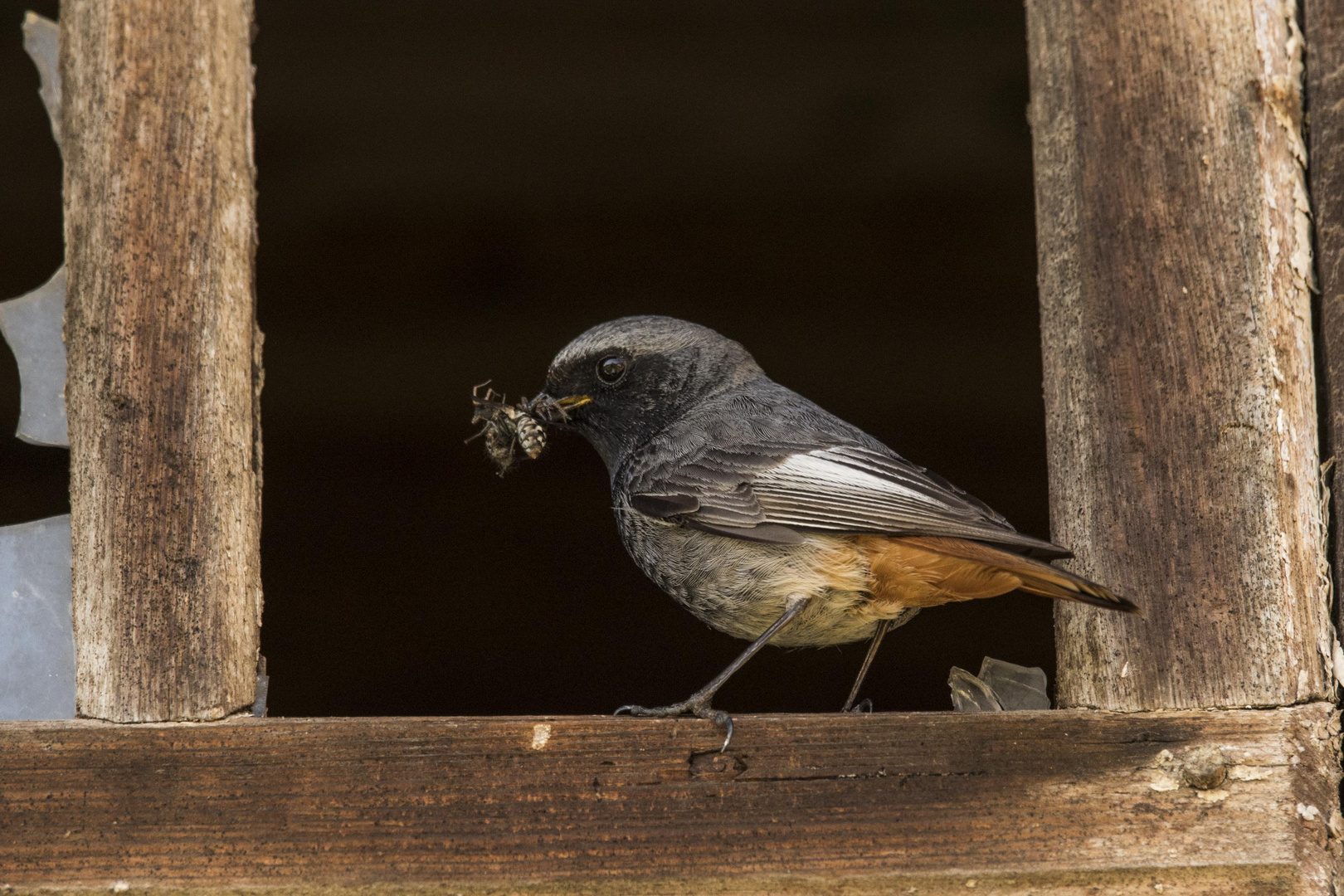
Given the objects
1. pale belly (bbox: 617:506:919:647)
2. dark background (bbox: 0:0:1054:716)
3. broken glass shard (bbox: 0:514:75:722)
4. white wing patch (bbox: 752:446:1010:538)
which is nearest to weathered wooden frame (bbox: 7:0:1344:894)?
broken glass shard (bbox: 0:514:75:722)

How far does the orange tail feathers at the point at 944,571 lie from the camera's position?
2348 millimetres

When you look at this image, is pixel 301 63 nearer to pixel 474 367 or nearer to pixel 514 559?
pixel 474 367

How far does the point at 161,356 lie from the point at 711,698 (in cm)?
134

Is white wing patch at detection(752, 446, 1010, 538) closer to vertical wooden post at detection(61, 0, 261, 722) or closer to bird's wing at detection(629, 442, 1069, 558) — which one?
bird's wing at detection(629, 442, 1069, 558)

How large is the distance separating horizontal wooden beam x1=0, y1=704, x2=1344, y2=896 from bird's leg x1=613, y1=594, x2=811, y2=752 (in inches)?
1.2

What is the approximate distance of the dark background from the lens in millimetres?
5082

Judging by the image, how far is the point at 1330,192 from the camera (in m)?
2.50

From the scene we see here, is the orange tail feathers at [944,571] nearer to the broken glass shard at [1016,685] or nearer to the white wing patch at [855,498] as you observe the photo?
the white wing patch at [855,498]

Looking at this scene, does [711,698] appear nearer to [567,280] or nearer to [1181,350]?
[1181,350]

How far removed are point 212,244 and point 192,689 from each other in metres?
0.90

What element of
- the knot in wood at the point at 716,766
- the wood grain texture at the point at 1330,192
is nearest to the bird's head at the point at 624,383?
the knot in wood at the point at 716,766

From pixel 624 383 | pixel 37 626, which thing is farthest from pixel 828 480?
pixel 37 626

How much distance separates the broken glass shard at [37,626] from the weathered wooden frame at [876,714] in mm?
134

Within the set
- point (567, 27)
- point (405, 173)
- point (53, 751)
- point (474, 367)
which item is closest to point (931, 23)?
point (567, 27)
